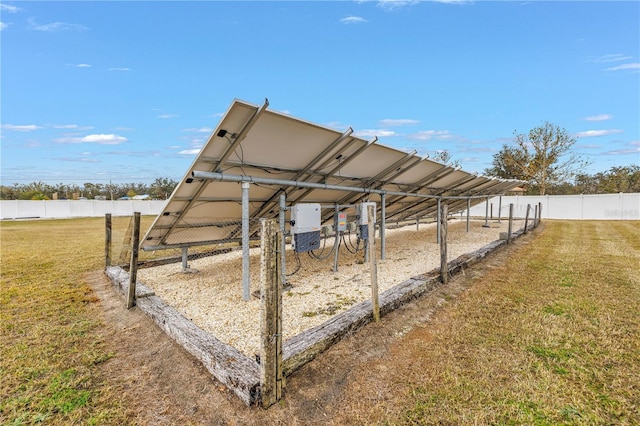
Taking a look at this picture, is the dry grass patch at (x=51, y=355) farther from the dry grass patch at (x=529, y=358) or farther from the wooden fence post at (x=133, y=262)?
the dry grass patch at (x=529, y=358)

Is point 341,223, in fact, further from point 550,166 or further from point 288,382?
point 550,166

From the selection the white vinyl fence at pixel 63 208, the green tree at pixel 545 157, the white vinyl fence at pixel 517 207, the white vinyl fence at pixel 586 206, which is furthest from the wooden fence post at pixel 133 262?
the green tree at pixel 545 157

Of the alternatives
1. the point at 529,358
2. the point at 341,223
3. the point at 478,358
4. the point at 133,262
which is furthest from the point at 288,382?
the point at 341,223

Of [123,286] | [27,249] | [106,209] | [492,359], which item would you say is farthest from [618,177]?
[106,209]

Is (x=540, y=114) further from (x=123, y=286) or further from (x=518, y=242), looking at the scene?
(x=123, y=286)

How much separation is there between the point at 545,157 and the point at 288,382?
109ft

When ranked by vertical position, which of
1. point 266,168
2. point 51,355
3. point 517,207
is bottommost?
point 51,355

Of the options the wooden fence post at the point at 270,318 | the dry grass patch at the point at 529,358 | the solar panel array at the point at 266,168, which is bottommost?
the dry grass patch at the point at 529,358

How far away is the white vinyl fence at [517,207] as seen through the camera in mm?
21422

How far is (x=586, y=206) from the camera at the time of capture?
74.0ft

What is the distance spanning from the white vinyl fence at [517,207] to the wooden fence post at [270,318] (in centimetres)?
1957

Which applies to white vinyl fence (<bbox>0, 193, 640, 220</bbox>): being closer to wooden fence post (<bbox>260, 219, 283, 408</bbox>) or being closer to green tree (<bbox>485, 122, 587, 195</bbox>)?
green tree (<bbox>485, 122, 587, 195</bbox>)

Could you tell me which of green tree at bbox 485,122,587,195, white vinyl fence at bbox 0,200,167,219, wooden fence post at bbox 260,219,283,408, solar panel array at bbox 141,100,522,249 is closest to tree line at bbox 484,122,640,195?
green tree at bbox 485,122,587,195

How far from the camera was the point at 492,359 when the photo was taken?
2.77 meters
